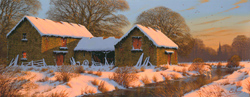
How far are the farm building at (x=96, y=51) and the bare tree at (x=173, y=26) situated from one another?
13.3 metres

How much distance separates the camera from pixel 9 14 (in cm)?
3578

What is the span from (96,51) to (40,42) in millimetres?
6984

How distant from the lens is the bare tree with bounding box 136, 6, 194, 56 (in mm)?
42594

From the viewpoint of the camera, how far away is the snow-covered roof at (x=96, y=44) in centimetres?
3081

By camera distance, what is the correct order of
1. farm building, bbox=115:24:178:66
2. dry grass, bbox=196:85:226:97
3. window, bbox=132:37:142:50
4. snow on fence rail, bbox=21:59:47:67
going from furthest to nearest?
snow on fence rail, bbox=21:59:47:67
window, bbox=132:37:142:50
farm building, bbox=115:24:178:66
dry grass, bbox=196:85:226:97

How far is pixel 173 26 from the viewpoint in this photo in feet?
139

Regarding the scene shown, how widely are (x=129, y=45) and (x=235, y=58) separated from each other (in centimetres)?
2048

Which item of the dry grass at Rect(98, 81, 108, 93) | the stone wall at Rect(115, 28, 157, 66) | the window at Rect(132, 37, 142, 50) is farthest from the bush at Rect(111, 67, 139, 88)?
the window at Rect(132, 37, 142, 50)

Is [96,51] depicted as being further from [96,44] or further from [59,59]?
[59,59]

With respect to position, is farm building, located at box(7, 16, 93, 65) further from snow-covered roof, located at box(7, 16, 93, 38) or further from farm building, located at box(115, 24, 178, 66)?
farm building, located at box(115, 24, 178, 66)

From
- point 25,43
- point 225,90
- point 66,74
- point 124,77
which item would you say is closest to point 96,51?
point 25,43

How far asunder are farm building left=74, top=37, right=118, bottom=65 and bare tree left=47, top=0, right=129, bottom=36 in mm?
11046

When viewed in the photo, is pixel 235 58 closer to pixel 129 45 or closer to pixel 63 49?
pixel 129 45

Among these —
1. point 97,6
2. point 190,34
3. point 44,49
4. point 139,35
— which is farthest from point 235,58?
point 44,49
